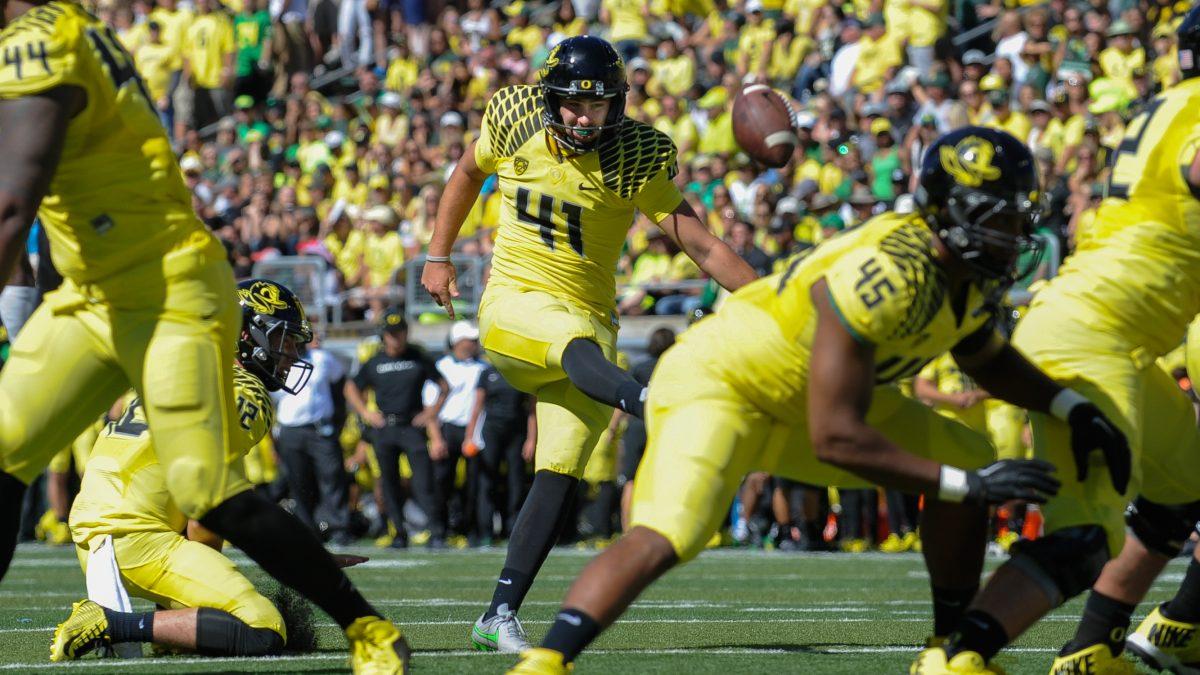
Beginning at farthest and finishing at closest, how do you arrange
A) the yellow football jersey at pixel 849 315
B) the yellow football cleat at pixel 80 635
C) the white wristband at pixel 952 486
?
the yellow football cleat at pixel 80 635
the white wristband at pixel 952 486
the yellow football jersey at pixel 849 315

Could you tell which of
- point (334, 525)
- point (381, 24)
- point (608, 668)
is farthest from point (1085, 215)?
point (381, 24)

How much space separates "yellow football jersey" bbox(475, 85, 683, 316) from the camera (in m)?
6.43

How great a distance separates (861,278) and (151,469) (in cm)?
269

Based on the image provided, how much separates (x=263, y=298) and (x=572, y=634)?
2382 mm

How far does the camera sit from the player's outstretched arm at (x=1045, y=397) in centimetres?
439

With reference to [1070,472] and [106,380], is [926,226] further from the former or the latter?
[106,380]

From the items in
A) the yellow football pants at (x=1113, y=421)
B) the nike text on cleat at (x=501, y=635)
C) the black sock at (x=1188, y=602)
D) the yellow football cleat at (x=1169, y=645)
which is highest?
the yellow football pants at (x=1113, y=421)

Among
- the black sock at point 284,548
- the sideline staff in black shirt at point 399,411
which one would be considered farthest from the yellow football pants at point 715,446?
the sideline staff in black shirt at point 399,411

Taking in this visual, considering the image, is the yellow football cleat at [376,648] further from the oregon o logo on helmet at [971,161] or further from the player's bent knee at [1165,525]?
the player's bent knee at [1165,525]

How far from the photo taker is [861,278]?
4082 millimetres

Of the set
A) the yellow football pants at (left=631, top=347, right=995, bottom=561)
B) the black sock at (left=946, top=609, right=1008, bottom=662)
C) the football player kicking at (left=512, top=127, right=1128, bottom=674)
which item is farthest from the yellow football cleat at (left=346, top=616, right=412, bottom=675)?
the black sock at (left=946, top=609, right=1008, bottom=662)

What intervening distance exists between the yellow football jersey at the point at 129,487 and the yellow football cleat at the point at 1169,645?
9.19 feet

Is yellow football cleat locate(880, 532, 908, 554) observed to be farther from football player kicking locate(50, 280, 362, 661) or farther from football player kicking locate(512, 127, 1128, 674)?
football player kicking locate(512, 127, 1128, 674)

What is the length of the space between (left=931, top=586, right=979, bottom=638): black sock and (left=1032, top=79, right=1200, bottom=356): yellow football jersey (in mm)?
791
